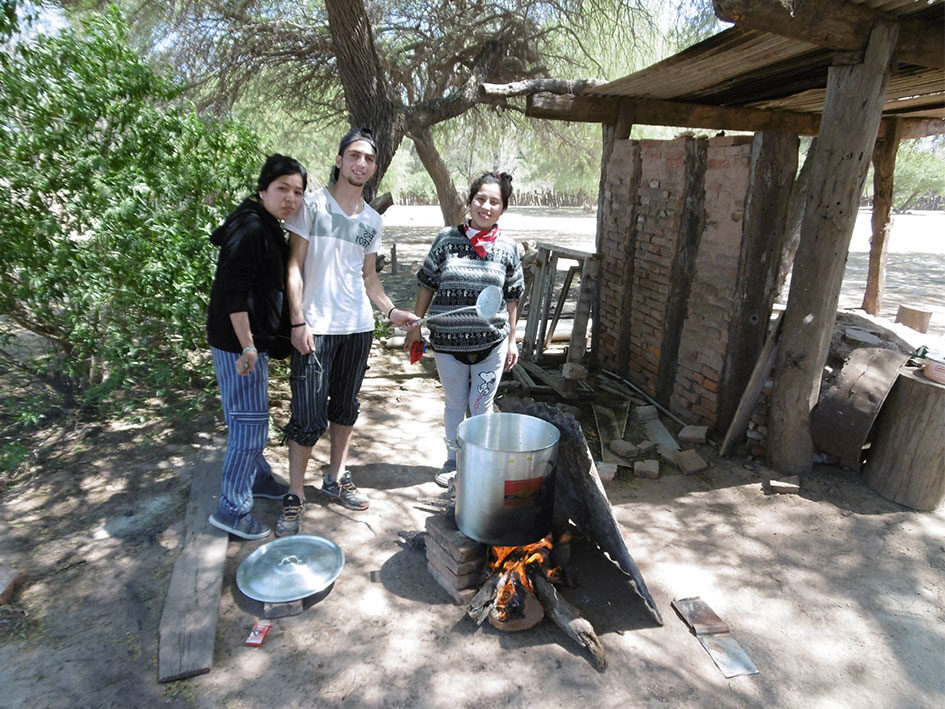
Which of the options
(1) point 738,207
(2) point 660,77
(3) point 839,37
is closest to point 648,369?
(1) point 738,207

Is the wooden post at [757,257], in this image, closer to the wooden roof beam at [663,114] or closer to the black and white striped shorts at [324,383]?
the wooden roof beam at [663,114]

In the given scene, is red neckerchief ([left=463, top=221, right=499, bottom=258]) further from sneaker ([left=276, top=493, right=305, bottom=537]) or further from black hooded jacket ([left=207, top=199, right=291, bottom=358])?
sneaker ([left=276, top=493, right=305, bottom=537])

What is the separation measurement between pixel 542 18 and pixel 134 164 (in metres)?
7.98

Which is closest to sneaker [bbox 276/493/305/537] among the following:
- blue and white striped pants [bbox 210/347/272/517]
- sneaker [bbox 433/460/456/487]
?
blue and white striped pants [bbox 210/347/272/517]

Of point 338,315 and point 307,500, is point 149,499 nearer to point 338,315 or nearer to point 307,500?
point 307,500

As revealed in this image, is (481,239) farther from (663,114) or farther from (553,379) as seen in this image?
(663,114)

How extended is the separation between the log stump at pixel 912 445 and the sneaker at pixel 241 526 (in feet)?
13.2

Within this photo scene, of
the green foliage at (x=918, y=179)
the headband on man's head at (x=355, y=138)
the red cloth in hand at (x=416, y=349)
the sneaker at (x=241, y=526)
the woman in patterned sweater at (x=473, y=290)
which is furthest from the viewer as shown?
the green foliage at (x=918, y=179)

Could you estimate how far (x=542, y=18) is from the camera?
967cm

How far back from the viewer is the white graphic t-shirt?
2922 mm

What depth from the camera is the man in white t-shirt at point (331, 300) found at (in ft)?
9.60

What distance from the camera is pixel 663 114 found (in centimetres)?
646

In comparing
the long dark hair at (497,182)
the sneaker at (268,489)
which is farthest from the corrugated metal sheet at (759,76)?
the sneaker at (268,489)

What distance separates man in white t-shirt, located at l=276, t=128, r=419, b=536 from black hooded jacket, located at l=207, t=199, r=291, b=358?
8 cm
